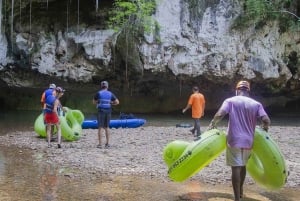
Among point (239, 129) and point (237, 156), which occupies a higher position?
point (239, 129)

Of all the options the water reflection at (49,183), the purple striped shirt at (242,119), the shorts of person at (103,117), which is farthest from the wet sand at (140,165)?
the purple striped shirt at (242,119)

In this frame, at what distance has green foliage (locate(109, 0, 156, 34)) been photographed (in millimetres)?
18609

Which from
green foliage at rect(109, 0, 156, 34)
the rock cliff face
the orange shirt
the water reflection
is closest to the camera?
the water reflection

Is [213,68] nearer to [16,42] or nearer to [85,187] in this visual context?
[16,42]

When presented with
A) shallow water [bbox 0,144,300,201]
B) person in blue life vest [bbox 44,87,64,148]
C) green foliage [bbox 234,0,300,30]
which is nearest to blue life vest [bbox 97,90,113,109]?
person in blue life vest [bbox 44,87,64,148]

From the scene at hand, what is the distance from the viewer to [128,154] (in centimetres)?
970

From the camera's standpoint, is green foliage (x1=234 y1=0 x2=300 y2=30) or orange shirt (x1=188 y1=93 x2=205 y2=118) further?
green foliage (x1=234 y1=0 x2=300 y2=30)

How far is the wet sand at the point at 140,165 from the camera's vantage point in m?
6.63

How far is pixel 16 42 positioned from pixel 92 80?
390 centimetres

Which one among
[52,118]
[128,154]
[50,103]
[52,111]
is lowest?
[128,154]

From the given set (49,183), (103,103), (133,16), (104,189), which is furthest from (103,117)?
(133,16)

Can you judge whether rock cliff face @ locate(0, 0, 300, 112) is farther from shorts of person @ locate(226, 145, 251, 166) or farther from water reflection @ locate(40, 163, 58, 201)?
shorts of person @ locate(226, 145, 251, 166)

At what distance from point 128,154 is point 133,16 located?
10.5 metres

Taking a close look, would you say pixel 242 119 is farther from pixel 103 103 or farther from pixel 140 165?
pixel 103 103
